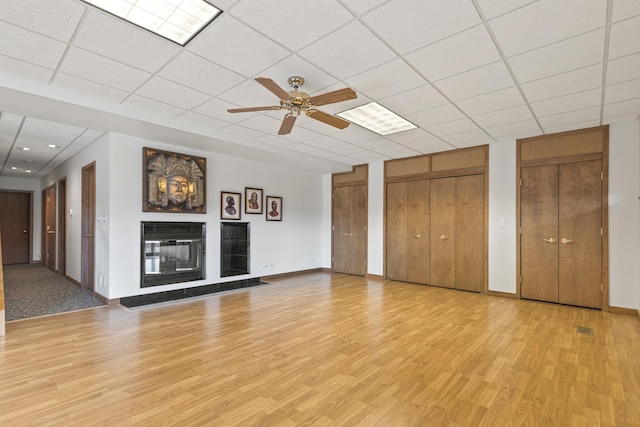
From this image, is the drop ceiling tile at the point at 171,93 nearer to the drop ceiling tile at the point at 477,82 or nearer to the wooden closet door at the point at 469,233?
the drop ceiling tile at the point at 477,82

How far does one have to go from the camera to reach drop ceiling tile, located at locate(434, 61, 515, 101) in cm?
312

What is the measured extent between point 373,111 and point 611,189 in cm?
377

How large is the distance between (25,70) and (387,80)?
3526 millimetres

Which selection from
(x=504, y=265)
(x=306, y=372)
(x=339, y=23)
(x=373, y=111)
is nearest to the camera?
(x=339, y=23)

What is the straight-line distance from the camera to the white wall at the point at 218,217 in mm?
5035

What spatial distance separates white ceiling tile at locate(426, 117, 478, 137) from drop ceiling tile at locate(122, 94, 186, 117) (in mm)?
3629

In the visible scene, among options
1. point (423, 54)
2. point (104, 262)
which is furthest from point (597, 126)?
point (104, 262)

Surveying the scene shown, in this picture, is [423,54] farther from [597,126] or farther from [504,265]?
[504,265]

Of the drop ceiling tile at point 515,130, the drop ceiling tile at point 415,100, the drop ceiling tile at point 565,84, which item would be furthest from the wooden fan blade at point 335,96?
the drop ceiling tile at point 515,130

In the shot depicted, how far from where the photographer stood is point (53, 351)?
317 cm

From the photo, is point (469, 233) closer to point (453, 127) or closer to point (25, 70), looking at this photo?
point (453, 127)

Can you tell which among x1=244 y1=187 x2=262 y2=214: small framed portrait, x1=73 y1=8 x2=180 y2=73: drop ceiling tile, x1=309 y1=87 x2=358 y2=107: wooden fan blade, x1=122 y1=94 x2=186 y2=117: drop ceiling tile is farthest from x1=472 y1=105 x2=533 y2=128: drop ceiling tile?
x1=244 y1=187 x2=262 y2=214: small framed portrait

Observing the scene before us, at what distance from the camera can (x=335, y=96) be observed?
117 inches

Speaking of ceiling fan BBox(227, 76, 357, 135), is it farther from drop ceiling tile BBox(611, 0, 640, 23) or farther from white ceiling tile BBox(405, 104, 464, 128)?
drop ceiling tile BBox(611, 0, 640, 23)
